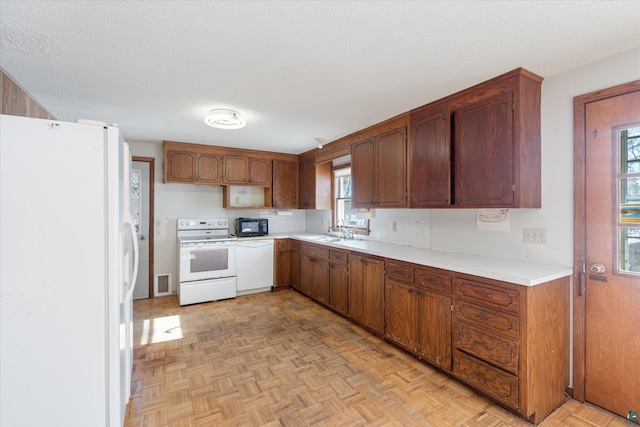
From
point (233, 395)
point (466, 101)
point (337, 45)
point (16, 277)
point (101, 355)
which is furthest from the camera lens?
point (466, 101)

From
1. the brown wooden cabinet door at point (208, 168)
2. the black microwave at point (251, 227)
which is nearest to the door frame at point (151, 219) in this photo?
the brown wooden cabinet door at point (208, 168)

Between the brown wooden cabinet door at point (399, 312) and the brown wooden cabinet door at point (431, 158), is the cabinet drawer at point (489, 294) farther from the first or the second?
the brown wooden cabinet door at point (431, 158)

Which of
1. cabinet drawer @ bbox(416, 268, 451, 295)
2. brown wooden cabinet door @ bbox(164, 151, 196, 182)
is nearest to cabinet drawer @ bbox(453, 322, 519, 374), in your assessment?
cabinet drawer @ bbox(416, 268, 451, 295)

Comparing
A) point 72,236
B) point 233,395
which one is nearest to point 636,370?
point 233,395

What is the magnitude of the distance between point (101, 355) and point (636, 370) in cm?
306

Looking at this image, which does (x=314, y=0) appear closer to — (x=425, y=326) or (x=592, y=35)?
(x=592, y=35)

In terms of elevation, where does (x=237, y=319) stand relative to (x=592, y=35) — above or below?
below

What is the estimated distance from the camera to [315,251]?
4.14 meters

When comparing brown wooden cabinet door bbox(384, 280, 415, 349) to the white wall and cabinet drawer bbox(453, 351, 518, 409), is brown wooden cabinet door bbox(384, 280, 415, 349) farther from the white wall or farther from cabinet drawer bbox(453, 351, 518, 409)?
the white wall

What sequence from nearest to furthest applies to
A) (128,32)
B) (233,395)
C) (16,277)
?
(16,277)
(128,32)
(233,395)

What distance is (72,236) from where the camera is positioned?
4.73 feet

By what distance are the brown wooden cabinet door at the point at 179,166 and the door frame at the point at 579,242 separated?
4327 millimetres

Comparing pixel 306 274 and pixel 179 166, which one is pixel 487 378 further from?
pixel 179 166

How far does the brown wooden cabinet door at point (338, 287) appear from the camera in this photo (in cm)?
350
